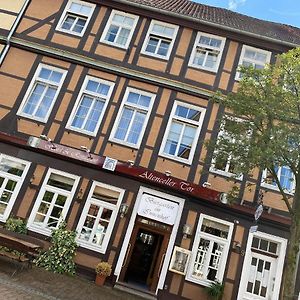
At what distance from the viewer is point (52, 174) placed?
1104cm

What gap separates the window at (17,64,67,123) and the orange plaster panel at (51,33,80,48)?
1.11 meters

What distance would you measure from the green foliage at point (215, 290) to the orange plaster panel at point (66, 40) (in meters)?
9.64

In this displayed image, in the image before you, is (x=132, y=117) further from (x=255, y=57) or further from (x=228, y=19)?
(x=228, y=19)

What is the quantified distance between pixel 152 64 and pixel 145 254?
692 centimetres

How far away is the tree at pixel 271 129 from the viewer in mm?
7098

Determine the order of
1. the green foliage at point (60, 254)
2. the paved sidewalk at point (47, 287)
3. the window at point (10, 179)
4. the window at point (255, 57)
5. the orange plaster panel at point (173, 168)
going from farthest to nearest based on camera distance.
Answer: the window at point (255, 57) < the orange plaster panel at point (173, 168) < the window at point (10, 179) < the green foliage at point (60, 254) < the paved sidewalk at point (47, 287)

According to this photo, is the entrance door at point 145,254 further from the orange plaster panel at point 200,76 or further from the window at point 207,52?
the window at point 207,52

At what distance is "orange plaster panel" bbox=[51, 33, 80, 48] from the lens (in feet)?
41.2

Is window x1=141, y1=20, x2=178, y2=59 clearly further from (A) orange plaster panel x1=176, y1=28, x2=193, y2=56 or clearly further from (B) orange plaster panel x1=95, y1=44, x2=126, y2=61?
(B) orange plaster panel x1=95, y1=44, x2=126, y2=61

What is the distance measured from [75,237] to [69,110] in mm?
4371

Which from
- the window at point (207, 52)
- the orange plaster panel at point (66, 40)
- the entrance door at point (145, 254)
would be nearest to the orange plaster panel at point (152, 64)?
the window at point (207, 52)

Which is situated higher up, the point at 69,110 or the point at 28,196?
the point at 69,110

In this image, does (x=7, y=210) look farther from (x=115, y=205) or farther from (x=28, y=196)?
(x=115, y=205)

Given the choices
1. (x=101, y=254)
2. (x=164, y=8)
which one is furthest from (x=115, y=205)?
(x=164, y=8)
